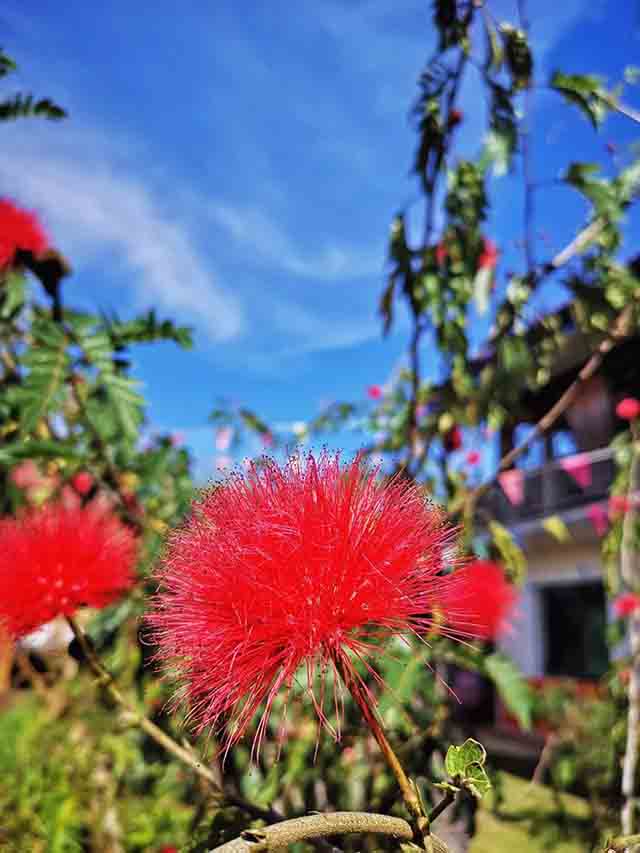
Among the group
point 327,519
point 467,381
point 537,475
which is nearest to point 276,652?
point 327,519

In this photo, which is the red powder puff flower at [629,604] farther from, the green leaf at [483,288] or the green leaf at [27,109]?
the green leaf at [27,109]

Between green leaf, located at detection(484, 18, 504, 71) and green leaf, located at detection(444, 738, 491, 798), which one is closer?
green leaf, located at detection(444, 738, 491, 798)

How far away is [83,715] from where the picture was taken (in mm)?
3619

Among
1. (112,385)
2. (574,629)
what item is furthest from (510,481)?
(574,629)

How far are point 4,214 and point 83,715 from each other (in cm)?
280

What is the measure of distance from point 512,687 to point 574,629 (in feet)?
31.3

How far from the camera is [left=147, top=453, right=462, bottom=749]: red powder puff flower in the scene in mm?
689

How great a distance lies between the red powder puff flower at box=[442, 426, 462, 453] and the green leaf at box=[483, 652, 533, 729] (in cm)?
68

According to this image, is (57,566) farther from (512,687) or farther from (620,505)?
(620,505)

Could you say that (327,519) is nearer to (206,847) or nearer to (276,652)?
(276,652)

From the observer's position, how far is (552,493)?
37.9ft

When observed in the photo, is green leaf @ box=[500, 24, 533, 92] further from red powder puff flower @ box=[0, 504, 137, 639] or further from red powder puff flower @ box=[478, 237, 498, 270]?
red powder puff flower @ box=[0, 504, 137, 639]

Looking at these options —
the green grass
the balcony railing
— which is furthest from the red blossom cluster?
the balcony railing

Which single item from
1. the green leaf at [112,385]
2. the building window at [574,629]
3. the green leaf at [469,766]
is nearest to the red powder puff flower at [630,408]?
the green leaf at [112,385]
